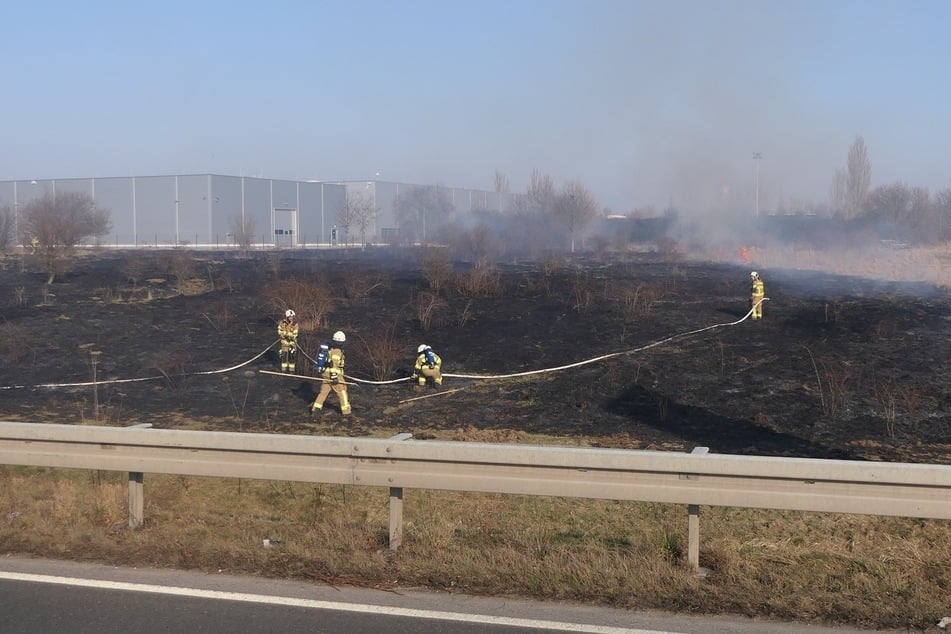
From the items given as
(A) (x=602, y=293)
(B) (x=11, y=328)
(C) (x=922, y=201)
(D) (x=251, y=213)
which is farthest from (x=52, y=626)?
(D) (x=251, y=213)

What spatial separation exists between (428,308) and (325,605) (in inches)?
647

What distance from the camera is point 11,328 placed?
20.2m

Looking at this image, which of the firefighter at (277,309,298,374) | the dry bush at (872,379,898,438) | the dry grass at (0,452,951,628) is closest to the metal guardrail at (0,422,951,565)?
the dry grass at (0,452,951,628)

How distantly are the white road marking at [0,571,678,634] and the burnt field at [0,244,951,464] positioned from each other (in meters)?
5.74

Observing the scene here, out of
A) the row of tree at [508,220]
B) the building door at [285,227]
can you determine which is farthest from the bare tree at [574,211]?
the building door at [285,227]

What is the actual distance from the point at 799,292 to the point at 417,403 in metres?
15.2

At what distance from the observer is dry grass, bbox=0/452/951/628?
5059 mm

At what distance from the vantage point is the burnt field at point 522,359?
12062 millimetres

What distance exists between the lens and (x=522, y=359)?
57.6 feet

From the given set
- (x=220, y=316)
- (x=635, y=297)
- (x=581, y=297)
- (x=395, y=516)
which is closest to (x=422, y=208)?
(x=581, y=297)

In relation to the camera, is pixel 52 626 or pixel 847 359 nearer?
pixel 52 626

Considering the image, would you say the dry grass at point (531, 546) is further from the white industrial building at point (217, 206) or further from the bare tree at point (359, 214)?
the bare tree at point (359, 214)

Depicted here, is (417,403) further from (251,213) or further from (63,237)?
(251,213)

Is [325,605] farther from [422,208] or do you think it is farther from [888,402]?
[422,208]
